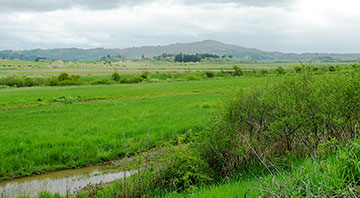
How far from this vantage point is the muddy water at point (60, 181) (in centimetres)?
983

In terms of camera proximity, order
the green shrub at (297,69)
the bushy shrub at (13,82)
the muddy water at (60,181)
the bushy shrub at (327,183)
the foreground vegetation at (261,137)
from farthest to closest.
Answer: the bushy shrub at (13,82), the muddy water at (60,181), the green shrub at (297,69), the foreground vegetation at (261,137), the bushy shrub at (327,183)

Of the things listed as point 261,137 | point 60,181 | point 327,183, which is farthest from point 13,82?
point 327,183

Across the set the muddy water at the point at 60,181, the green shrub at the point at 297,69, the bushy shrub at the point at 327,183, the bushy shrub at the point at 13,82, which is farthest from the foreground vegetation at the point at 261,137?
the bushy shrub at the point at 13,82

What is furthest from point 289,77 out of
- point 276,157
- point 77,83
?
point 77,83

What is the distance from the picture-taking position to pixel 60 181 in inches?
430

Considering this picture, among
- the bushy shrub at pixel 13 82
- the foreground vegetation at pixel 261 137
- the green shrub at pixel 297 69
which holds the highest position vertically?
the green shrub at pixel 297 69

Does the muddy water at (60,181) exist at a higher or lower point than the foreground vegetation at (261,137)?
lower

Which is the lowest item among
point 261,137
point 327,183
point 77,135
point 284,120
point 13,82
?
point 13,82

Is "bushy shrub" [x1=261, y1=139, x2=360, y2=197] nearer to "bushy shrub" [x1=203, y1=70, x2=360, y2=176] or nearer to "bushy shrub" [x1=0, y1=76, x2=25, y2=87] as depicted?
"bushy shrub" [x1=203, y1=70, x2=360, y2=176]

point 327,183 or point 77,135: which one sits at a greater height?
point 327,183

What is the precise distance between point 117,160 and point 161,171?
5.51 m

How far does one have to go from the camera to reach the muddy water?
9.83 metres

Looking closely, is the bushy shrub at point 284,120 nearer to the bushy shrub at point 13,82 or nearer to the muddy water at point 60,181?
the muddy water at point 60,181

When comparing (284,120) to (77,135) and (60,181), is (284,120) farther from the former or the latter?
(77,135)
